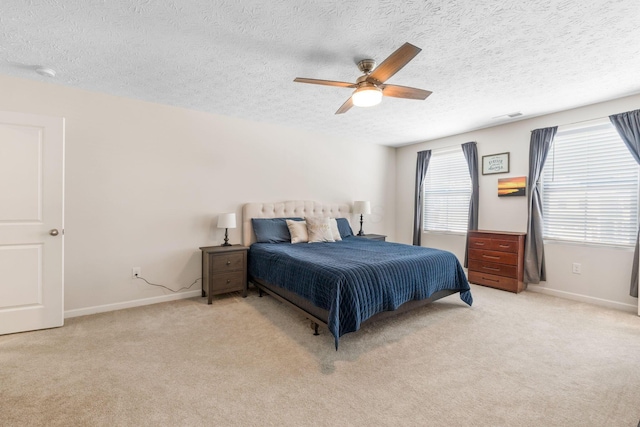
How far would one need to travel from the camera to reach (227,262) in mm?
3676

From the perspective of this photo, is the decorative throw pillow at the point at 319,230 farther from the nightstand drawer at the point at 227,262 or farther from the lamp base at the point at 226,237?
the lamp base at the point at 226,237

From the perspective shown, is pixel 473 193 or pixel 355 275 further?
pixel 473 193

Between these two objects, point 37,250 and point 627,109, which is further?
point 627,109

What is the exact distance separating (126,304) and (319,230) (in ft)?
8.57

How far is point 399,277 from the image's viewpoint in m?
2.74

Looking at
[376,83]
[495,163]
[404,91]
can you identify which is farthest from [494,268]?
[376,83]

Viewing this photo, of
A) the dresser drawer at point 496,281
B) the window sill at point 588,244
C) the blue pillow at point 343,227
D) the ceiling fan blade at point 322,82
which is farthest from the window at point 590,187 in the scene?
the ceiling fan blade at point 322,82

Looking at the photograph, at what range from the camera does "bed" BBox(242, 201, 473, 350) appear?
237 cm

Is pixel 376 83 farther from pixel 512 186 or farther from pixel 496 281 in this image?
pixel 496 281

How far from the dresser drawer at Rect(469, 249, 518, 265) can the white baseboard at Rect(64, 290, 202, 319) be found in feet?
13.5

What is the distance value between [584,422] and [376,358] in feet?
4.10

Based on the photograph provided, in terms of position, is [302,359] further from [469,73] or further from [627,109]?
[627,109]

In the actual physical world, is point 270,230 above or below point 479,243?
above

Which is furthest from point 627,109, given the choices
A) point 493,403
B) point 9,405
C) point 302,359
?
point 9,405
